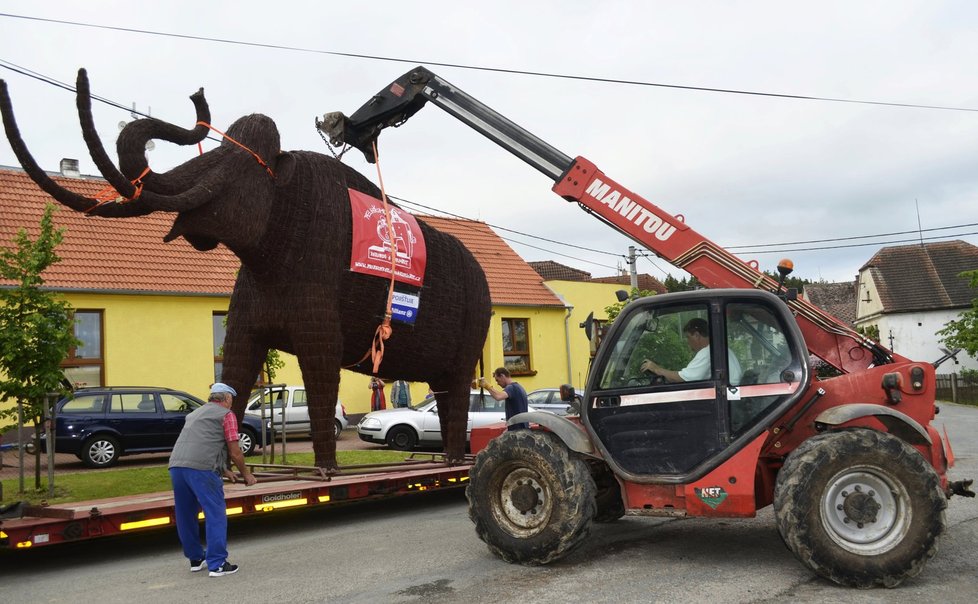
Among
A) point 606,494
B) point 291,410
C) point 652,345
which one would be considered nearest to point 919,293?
point 291,410

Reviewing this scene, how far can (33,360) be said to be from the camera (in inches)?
389

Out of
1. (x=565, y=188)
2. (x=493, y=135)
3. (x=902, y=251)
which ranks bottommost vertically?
(x=565, y=188)

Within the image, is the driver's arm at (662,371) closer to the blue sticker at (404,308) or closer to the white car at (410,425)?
the blue sticker at (404,308)

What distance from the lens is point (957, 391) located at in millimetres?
34125

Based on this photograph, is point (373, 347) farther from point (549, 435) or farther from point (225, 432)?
point (549, 435)

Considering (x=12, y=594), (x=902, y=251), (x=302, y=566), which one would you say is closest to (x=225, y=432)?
(x=302, y=566)

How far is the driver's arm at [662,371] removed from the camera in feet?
20.2

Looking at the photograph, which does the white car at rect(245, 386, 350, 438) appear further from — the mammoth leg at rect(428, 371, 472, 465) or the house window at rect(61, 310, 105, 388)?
the mammoth leg at rect(428, 371, 472, 465)

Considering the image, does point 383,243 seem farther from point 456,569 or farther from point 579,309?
point 579,309

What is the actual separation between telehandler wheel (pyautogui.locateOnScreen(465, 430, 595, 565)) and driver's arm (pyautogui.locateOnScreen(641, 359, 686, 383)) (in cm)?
87

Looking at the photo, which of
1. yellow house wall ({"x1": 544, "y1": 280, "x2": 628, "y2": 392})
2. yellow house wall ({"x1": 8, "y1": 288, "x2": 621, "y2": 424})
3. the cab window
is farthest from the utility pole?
the cab window

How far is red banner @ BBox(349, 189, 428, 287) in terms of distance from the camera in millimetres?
8523

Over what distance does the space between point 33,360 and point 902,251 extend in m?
46.6

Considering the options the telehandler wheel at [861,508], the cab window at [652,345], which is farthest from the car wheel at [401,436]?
the telehandler wheel at [861,508]
